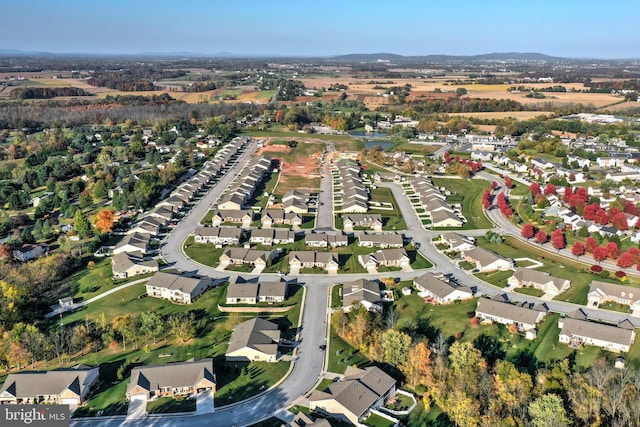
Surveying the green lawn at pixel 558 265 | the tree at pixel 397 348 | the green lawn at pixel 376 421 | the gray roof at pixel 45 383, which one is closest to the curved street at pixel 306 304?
the green lawn at pixel 558 265

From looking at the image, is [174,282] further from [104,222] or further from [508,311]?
[508,311]

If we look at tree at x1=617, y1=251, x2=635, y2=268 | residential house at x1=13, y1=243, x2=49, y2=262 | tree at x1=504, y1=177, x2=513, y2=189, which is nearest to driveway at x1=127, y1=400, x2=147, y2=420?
residential house at x1=13, y1=243, x2=49, y2=262

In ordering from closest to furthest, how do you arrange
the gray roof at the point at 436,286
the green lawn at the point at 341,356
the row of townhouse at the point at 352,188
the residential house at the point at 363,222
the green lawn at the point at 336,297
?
the green lawn at the point at 341,356, the green lawn at the point at 336,297, the gray roof at the point at 436,286, the residential house at the point at 363,222, the row of townhouse at the point at 352,188

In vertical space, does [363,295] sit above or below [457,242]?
below

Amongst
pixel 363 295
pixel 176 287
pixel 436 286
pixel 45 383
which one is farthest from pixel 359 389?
pixel 176 287

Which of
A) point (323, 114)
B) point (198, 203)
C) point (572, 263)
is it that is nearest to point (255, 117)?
point (323, 114)

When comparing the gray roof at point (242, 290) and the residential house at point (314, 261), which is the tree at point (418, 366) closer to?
the gray roof at point (242, 290)
